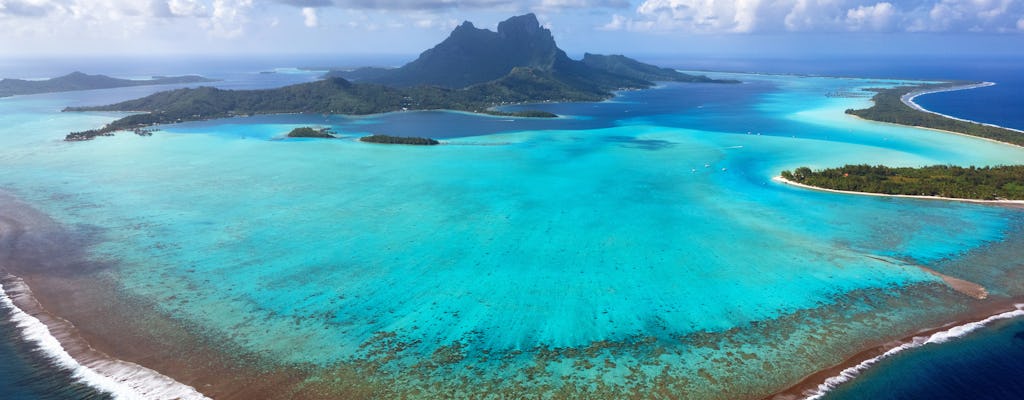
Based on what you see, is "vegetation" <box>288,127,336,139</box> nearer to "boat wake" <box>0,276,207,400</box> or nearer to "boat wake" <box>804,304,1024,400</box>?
"boat wake" <box>0,276,207,400</box>

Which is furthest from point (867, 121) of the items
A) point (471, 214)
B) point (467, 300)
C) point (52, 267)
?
point (52, 267)

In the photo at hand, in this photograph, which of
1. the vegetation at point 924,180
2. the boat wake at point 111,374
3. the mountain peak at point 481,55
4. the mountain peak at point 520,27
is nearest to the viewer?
the boat wake at point 111,374

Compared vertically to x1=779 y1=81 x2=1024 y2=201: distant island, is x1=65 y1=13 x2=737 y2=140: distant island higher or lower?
higher

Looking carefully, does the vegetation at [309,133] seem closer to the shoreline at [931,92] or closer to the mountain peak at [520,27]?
the shoreline at [931,92]

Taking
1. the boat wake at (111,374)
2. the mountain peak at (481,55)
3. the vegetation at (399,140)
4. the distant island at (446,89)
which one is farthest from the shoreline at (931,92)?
the boat wake at (111,374)

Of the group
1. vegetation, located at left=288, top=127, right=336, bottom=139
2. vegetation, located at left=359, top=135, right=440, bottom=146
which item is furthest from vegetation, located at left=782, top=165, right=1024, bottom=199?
vegetation, located at left=288, top=127, right=336, bottom=139
